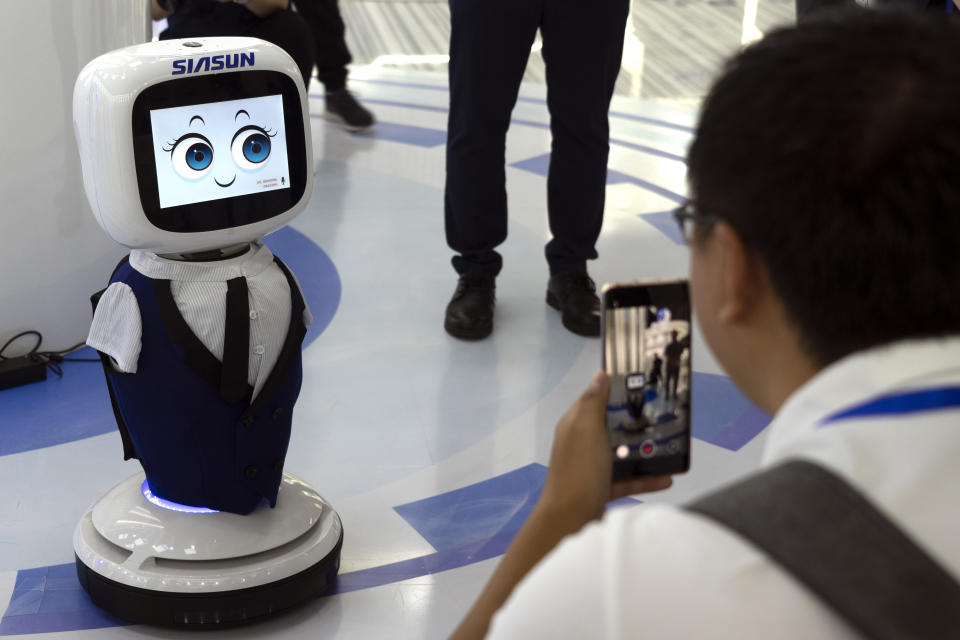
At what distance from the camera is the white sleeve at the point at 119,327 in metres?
1.37

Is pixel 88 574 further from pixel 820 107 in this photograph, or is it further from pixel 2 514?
pixel 820 107

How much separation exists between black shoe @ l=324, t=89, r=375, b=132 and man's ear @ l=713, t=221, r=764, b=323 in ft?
12.0

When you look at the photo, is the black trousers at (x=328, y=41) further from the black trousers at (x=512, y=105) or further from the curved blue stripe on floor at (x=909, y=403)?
the curved blue stripe on floor at (x=909, y=403)

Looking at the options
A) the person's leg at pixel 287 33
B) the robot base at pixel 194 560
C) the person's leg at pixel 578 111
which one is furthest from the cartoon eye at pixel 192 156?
the person's leg at pixel 287 33

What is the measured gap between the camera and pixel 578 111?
2.39 meters

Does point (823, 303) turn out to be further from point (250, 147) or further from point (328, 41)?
point (328, 41)

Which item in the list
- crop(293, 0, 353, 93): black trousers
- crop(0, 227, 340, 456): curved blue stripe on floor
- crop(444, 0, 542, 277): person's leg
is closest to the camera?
crop(0, 227, 340, 456): curved blue stripe on floor

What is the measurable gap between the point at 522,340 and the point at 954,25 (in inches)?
74.2

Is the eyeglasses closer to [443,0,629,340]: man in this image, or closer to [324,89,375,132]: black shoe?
[443,0,629,340]: man

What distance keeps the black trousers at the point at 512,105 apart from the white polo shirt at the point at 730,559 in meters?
1.87

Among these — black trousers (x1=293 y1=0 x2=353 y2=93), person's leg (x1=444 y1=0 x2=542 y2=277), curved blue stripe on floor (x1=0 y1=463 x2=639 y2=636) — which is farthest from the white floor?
black trousers (x1=293 y1=0 x2=353 y2=93)

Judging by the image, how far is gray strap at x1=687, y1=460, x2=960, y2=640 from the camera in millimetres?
482

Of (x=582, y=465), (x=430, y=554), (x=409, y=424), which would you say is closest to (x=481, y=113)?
(x=409, y=424)

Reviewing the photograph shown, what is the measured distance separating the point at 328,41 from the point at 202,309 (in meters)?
3.02
